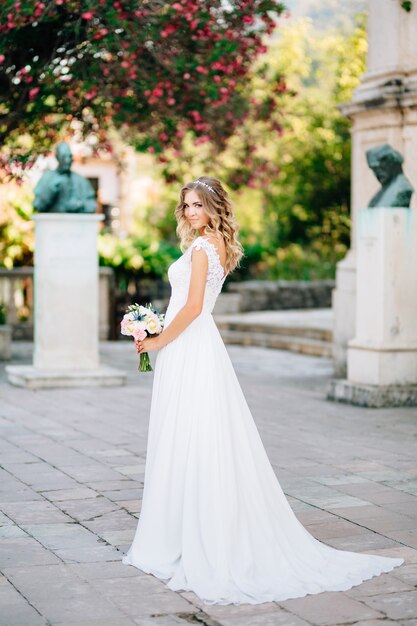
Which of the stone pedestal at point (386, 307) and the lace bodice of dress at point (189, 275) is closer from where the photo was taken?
the lace bodice of dress at point (189, 275)

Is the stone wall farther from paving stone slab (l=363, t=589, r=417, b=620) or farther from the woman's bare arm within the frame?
paving stone slab (l=363, t=589, r=417, b=620)

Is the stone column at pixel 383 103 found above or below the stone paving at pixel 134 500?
above

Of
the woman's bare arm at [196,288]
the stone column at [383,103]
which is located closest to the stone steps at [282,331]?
the stone column at [383,103]

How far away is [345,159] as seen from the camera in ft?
86.8

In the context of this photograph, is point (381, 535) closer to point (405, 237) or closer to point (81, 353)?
point (405, 237)

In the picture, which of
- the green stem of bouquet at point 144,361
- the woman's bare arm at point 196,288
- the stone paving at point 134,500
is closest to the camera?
the stone paving at point 134,500

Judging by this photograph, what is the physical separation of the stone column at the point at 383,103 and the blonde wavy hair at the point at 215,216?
6050 millimetres

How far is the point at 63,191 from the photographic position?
12055 mm

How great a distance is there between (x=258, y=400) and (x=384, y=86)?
3356 millimetres

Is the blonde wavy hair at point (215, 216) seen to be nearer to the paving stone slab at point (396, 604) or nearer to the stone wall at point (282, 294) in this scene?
the paving stone slab at point (396, 604)

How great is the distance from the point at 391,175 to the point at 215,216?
18.0 feet

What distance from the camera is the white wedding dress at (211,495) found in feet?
15.6

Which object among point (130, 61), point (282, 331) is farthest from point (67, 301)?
point (282, 331)

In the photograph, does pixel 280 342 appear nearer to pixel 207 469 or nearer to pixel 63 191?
pixel 63 191
